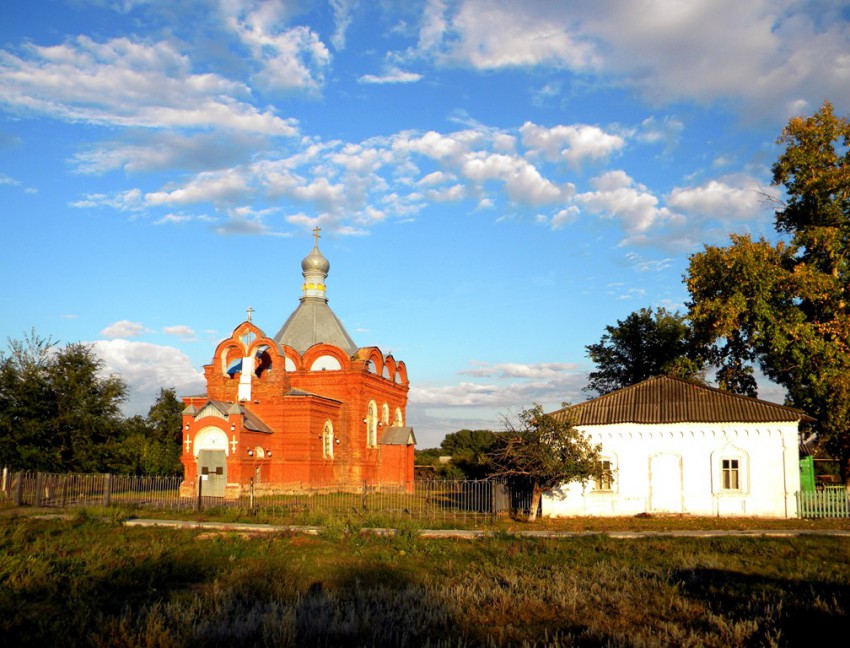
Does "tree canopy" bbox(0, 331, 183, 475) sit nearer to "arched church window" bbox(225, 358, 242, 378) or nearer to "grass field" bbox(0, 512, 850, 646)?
"arched church window" bbox(225, 358, 242, 378)

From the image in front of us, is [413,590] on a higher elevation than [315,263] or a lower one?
lower

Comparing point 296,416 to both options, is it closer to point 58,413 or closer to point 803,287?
point 58,413

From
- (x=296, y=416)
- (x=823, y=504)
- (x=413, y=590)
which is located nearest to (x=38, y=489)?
(x=296, y=416)

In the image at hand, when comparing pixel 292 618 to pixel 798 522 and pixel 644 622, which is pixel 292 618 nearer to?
pixel 644 622

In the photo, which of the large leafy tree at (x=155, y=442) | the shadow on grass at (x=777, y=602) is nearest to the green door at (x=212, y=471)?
the large leafy tree at (x=155, y=442)

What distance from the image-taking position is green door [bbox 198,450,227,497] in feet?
99.2

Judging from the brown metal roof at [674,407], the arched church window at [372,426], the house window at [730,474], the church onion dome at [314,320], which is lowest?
the house window at [730,474]

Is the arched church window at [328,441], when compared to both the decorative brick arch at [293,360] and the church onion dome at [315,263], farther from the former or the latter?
the church onion dome at [315,263]

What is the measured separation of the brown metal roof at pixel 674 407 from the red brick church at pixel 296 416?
563 inches

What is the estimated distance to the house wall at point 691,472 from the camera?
Result: 858 inches

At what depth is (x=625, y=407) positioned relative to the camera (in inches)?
928

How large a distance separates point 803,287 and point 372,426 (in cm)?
2208

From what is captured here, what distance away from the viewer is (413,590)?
31.5ft

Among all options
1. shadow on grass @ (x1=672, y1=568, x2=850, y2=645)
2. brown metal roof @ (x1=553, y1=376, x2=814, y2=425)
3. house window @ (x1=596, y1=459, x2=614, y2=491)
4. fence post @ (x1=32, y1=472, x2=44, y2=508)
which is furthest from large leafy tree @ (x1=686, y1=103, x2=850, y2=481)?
fence post @ (x1=32, y1=472, x2=44, y2=508)
